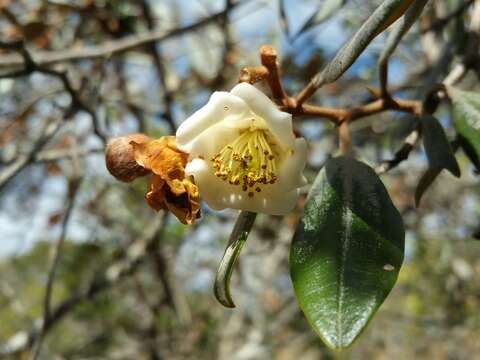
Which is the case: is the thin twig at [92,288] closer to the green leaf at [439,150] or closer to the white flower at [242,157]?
the white flower at [242,157]

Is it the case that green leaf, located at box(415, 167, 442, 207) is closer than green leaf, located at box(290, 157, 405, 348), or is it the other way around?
green leaf, located at box(290, 157, 405, 348)

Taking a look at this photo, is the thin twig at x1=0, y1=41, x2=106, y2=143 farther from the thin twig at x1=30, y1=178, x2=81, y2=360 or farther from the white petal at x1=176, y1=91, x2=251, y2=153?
the white petal at x1=176, y1=91, x2=251, y2=153

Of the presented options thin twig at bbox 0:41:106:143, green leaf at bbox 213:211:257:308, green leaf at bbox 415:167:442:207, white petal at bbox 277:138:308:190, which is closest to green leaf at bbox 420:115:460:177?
green leaf at bbox 415:167:442:207

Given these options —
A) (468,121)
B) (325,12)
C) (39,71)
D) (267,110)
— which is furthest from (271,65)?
(39,71)

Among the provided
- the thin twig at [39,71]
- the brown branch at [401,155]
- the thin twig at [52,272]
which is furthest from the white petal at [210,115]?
the thin twig at [52,272]

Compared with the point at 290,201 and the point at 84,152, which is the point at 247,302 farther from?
the point at 290,201

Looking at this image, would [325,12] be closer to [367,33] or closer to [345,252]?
[367,33]
